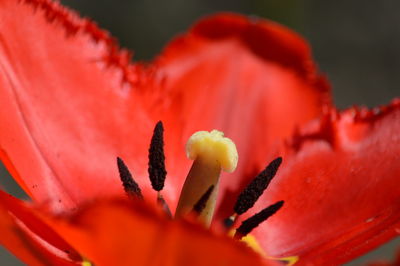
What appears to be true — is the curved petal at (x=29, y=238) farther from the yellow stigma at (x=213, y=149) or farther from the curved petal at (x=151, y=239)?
the yellow stigma at (x=213, y=149)

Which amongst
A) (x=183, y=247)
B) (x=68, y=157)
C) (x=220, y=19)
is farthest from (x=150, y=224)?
(x=220, y=19)

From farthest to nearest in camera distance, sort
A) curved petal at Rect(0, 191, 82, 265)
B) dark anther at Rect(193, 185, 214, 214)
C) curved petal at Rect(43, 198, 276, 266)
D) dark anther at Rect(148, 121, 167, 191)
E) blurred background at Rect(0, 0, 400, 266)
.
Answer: blurred background at Rect(0, 0, 400, 266) < dark anther at Rect(148, 121, 167, 191) < dark anther at Rect(193, 185, 214, 214) < curved petal at Rect(0, 191, 82, 265) < curved petal at Rect(43, 198, 276, 266)

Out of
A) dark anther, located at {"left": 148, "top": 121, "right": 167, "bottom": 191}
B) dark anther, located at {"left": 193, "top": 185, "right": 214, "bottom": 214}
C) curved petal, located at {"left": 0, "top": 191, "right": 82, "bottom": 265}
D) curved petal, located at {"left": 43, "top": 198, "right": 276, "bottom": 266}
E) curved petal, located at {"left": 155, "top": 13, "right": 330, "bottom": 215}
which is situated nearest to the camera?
curved petal, located at {"left": 43, "top": 198, "right": 276, "bottom": 266}

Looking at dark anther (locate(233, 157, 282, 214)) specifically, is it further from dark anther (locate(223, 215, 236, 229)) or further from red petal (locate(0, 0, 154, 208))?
red petal (locate(0, 0, 154, 208))

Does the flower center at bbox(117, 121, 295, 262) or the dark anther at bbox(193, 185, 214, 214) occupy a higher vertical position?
the flower center at bbox(117, 121, 295, 262)

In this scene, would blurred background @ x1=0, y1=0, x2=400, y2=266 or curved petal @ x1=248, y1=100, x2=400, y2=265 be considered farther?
blurred background @ x1=0, y1=0, x2=400, y2=266

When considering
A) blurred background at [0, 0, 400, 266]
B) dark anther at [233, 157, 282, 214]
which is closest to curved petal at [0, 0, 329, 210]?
dark anther at [233, 157, 282, 214]

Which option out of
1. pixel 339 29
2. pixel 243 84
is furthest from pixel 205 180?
pixel 339 29

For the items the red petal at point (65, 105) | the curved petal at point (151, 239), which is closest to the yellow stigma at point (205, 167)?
the red petal at point (65, 105)
